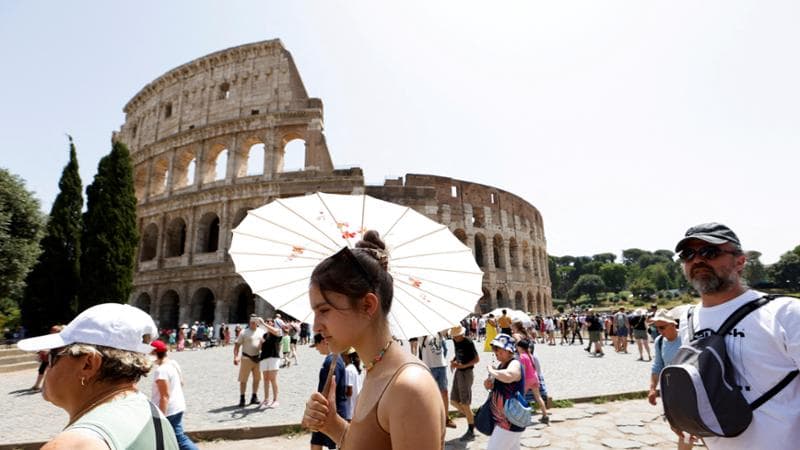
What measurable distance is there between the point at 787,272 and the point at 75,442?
299ft

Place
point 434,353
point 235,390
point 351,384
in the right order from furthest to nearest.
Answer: point 235,390, point 434,353, point 351,384

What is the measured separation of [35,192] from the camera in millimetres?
16828

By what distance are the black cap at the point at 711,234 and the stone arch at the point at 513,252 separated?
3055 cm

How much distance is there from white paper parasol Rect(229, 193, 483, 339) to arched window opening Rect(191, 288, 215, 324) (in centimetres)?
2561

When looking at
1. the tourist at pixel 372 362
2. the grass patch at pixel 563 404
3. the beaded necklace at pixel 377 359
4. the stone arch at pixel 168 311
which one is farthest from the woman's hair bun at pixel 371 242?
the stone arch at pixel 168 311

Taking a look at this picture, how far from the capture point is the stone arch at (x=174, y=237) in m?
27.0

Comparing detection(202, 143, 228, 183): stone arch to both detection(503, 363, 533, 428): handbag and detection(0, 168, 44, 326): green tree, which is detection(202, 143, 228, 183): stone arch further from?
detection(503, 363, 533, 428): handbag

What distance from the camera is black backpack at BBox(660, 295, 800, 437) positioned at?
65.9 inches

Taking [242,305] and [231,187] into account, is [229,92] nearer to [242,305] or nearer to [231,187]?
[231,187]

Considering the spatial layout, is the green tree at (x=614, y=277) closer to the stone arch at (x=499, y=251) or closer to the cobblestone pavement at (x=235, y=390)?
the stone arch at (x=499, y=251)

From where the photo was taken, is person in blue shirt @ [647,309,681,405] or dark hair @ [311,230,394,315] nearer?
dark hair @ [311,230,394,315]

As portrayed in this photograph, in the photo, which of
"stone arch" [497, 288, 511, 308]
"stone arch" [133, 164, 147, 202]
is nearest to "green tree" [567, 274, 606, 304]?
"stone arch" [497, 288, 511, 308]

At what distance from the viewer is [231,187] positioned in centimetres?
2491

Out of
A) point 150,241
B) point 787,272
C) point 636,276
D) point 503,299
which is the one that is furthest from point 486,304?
point 636,276
